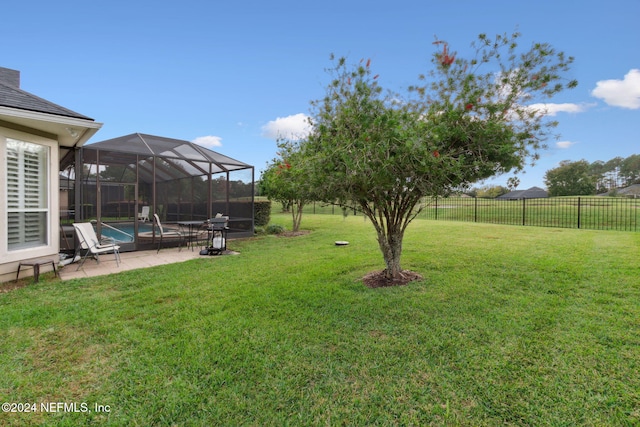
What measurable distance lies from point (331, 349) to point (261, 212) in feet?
34.0

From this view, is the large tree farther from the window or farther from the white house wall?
the window

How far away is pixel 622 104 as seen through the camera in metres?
14.0

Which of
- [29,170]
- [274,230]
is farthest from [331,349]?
→ [274,230]

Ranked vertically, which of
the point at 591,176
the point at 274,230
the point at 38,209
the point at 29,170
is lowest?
the point at 274,230

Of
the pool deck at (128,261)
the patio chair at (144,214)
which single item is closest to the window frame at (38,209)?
the pool deck at (128,261)

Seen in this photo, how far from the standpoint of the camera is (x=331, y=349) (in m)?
2.64

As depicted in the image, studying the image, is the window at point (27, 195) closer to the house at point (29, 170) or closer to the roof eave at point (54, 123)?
the house at point (29, 170)

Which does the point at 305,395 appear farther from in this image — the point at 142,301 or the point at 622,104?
the point at 622,104

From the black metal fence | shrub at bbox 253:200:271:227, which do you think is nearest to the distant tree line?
the black metal fence

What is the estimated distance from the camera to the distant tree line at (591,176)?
134ft

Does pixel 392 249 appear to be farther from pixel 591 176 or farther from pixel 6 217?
pixel 591 176

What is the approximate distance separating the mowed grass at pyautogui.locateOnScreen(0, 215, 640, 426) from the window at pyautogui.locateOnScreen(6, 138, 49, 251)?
87 cm

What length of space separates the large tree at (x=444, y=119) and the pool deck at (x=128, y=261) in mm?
4691

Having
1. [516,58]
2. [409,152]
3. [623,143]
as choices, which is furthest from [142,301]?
[623,143]
